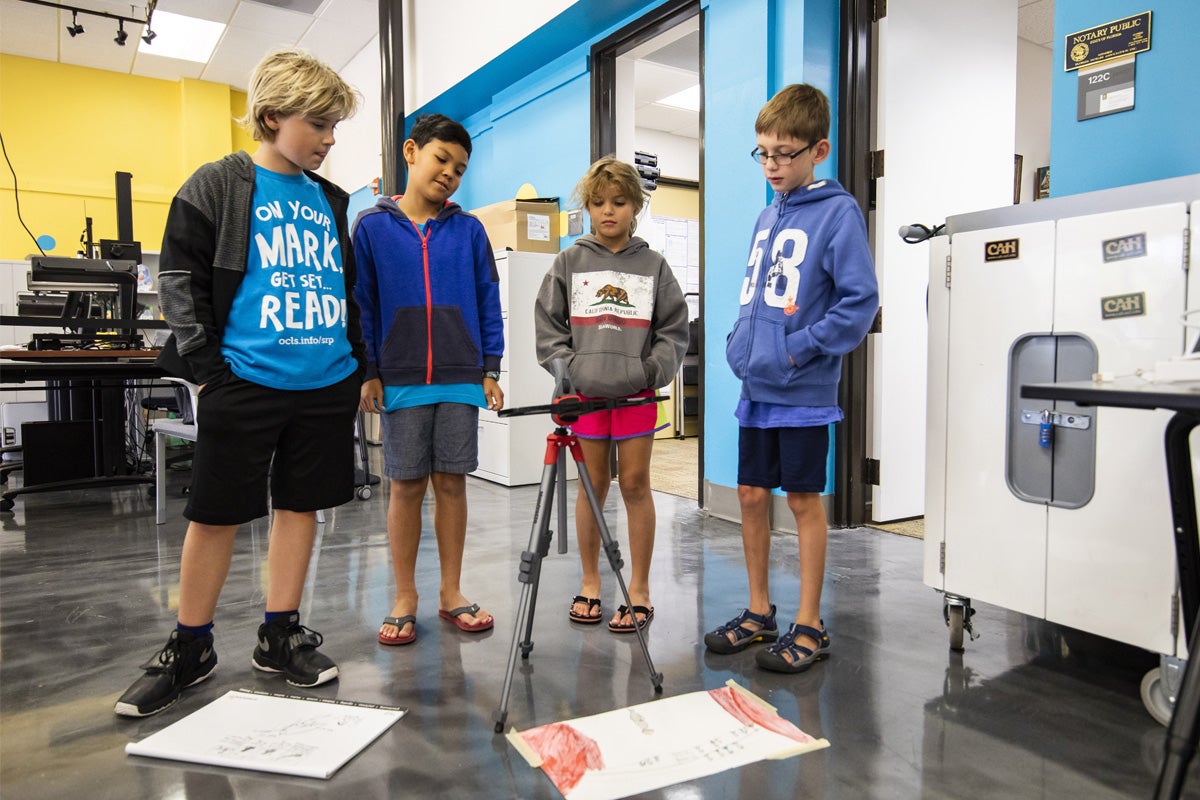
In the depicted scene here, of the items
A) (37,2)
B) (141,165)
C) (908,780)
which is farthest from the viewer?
(141,165)

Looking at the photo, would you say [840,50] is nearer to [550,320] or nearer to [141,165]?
[550,320]

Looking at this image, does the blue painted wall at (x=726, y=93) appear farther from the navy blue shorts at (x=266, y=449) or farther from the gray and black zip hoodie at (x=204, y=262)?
the gray and black zip hoodie at (x=204, y=262)

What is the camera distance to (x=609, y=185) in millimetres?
1888

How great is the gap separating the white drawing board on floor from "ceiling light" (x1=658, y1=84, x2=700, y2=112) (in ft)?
20.6

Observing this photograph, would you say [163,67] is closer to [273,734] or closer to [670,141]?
[670,141]

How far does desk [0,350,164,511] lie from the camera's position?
3.17 m

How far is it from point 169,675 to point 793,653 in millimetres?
1309

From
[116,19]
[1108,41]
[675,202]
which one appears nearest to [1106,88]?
[1108,41]

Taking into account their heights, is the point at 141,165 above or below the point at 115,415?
above

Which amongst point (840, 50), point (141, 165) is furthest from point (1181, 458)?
point (141, 165)

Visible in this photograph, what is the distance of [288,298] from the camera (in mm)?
1569

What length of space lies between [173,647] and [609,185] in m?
1.42

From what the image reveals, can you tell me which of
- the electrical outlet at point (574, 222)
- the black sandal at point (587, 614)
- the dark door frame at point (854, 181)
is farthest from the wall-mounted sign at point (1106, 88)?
the electrical outlet at point (574, 222)

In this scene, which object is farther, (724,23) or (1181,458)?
(724,23)
